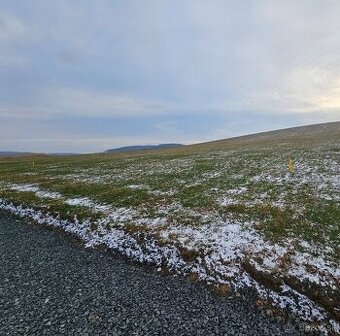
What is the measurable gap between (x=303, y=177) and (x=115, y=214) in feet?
45.6

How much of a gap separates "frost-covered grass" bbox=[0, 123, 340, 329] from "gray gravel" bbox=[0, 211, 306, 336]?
2.55 ft

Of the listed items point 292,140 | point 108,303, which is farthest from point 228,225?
point 292,140

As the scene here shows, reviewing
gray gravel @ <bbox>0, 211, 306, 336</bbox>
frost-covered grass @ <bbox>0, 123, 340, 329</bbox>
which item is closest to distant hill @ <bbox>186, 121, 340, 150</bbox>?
frost-covered grass @ <bbox>0, 123, 340, 329</bbox>

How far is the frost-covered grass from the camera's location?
782 centimetres

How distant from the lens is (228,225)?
36.8 feet

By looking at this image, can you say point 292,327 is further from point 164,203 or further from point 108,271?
point 164,203

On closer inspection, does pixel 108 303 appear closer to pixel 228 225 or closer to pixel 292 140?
pixel 228 225

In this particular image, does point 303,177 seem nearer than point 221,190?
No

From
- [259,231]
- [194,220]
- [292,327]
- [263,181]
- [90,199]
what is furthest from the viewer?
[263,181]

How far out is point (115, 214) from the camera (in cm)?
1347

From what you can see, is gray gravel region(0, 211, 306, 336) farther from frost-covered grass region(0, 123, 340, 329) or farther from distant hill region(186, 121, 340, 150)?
distant hill region(186, 121, 340, 150)

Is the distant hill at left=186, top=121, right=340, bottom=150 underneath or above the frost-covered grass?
above

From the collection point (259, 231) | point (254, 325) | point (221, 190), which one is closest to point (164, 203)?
point (221, 190)

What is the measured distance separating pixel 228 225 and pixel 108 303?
5.85 metres
